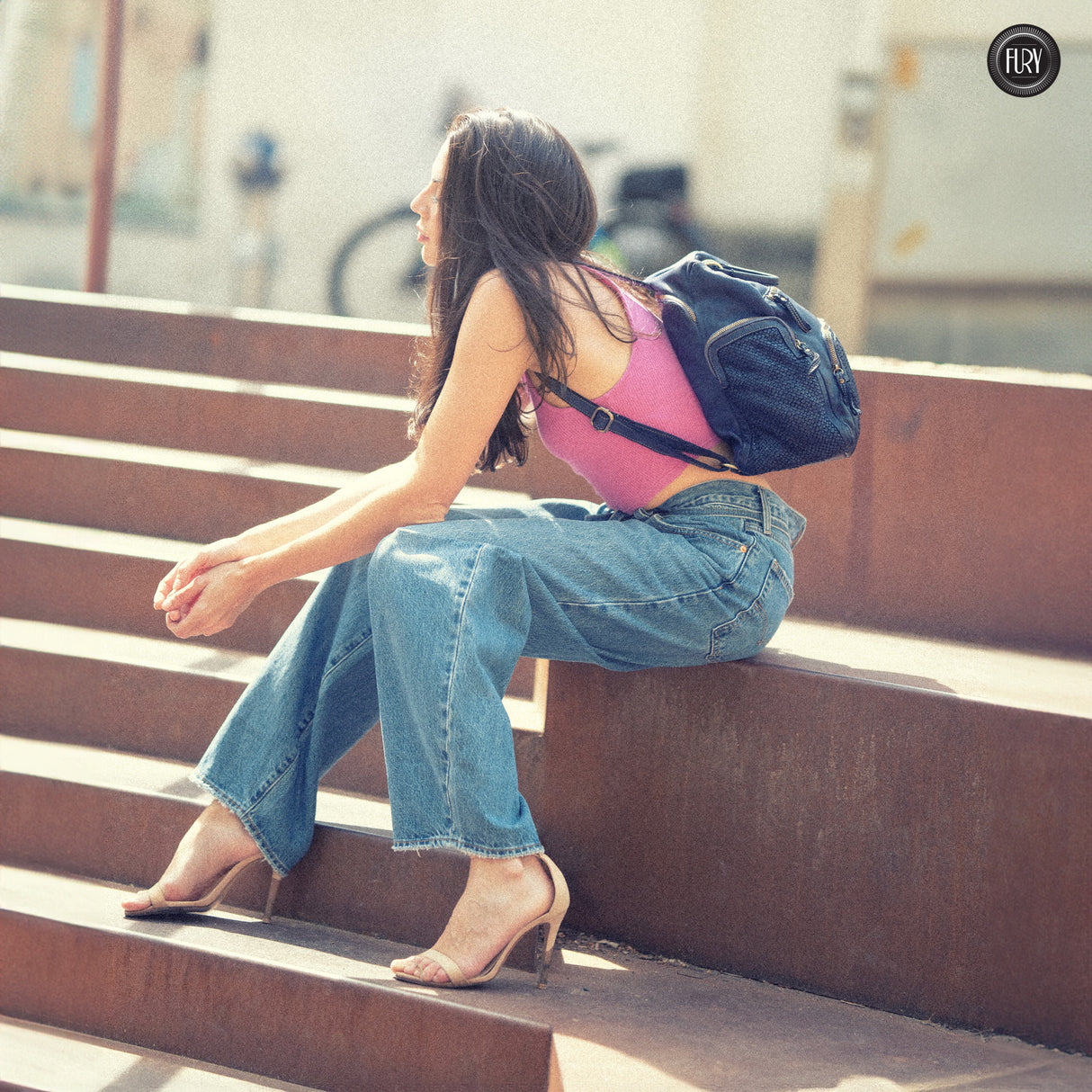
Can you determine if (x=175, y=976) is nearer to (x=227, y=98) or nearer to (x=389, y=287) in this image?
(x=389, y=287)

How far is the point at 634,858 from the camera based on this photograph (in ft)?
7.46

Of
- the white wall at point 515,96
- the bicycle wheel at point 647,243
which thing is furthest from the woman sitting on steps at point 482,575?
the white wall at point 515,96

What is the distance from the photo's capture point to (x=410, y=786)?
6.29 feet

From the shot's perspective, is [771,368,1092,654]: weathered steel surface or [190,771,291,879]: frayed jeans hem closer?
[190,771,291,879]: frayed jeans hem

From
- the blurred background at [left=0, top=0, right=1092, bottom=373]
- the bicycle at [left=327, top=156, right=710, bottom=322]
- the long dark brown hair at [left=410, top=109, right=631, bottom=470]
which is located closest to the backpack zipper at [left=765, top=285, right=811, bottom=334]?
the long dark brown hair at [left=410, top=109, right=631, bottom=470]

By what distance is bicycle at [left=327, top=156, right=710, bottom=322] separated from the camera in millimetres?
6070

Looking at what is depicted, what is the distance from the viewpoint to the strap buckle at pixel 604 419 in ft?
6.68

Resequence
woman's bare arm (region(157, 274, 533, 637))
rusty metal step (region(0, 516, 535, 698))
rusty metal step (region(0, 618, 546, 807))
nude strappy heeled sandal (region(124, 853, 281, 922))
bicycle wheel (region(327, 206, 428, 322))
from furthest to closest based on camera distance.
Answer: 1. bicycle wheel (region(327, 206, 428, 322))
2. rusty metal step (region(0, 516, 535, 698))
3. rusty metal step (region(0, 618, 546, 807))
4. nude strappy heeled sandal (region(124, 853, 281, 922))
5. woman's bare arm (region(157, 274, 533, 637))

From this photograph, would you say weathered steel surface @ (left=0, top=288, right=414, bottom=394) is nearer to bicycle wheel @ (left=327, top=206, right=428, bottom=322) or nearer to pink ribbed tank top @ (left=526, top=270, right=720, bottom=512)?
pink ribbed tank top @ (left=526, top=270, right=720, bottom=512)

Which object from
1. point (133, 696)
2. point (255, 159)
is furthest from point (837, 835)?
point (255, 159)

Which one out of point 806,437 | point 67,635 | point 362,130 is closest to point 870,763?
point 806,437

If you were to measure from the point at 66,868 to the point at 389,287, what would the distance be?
4.00 m

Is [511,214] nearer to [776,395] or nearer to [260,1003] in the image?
[776,395]

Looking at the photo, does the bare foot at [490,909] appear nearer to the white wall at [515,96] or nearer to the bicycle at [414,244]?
the bicycle at [414,244]
